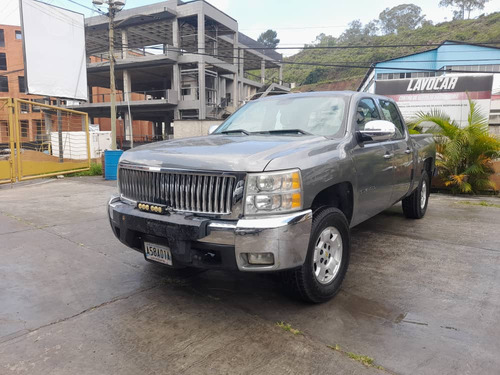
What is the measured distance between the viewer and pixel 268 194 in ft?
8.92

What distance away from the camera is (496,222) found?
20.4 feet

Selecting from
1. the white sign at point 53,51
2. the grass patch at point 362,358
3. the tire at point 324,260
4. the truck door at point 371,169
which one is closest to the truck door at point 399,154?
the truck door at point 371,169

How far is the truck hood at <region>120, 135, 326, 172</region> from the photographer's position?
2.78 m

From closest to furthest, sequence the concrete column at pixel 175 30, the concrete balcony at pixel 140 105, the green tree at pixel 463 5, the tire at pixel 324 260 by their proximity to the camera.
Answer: the tire at pixel 324 260, the concrete column at pixel 175 30, the concrete balcony at pixel 140 105, the green tree at pixel 463 5

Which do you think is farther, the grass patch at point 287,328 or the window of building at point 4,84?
the window of building at point 4,84

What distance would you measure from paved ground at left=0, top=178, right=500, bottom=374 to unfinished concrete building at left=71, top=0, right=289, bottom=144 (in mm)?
22171

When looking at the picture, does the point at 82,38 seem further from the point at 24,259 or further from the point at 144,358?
the point at 144,358

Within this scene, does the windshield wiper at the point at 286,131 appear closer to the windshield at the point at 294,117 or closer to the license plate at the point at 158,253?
the windshield at the point at 294,117

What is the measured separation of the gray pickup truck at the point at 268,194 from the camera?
8.91 feet

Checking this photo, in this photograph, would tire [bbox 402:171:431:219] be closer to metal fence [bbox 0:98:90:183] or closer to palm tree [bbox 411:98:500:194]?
palm tree [bbox 411:98:500:194]

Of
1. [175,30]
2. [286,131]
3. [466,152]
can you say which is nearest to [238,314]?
[286,131]

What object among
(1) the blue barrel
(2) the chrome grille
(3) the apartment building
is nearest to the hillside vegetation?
(3) the apartment building

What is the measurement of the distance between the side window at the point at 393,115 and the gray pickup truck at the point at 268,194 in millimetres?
850

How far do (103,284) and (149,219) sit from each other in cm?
115
